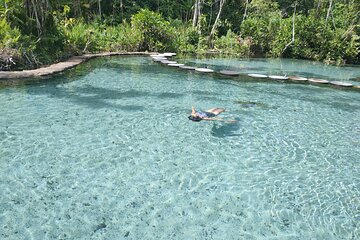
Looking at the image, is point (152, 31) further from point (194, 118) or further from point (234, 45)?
point (194, 118)

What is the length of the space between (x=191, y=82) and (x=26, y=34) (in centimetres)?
633

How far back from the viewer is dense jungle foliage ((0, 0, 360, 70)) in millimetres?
11688

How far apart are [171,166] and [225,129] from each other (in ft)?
6.54

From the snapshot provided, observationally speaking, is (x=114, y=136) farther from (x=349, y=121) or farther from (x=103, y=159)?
(x=349, y=121)

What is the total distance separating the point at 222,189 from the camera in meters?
4.29

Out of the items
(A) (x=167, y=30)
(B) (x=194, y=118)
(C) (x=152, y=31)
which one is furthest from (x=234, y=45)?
(B) (x=194, y=118)

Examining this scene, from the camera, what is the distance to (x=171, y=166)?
4855 millimetres

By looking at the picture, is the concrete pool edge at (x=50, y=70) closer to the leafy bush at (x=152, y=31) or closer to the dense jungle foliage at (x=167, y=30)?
the dense jungle foliage at (x=167, y=30)

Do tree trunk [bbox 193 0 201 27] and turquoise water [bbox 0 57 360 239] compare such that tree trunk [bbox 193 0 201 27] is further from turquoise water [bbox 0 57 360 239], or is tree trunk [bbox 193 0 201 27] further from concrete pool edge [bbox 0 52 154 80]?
turquoise water [bbox 0 57 360 239]

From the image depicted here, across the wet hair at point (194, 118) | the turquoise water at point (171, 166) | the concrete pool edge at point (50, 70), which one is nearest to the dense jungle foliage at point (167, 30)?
the concrete pool edge at point (50, 70)

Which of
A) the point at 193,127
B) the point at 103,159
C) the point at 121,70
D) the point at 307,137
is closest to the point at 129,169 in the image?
the point at 103,159

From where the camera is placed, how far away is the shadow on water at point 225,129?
6168 mm

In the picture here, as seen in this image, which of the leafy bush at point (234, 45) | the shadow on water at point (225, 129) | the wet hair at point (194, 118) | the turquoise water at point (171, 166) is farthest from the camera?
the leafy bush at point (234, 45)

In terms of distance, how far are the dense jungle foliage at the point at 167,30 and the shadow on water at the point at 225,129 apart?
7107mm
